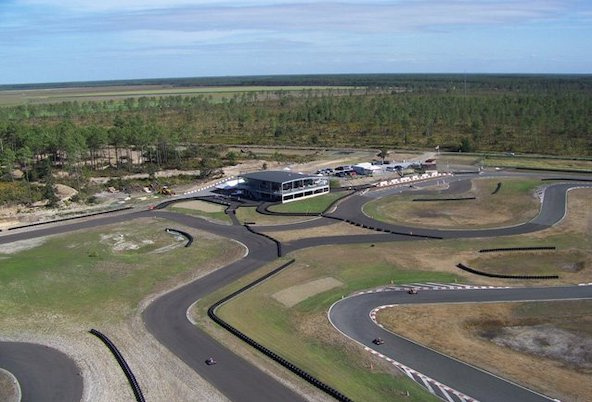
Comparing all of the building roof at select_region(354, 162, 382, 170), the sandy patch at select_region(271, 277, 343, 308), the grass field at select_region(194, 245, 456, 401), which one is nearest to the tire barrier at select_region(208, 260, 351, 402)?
the grass field at select_region(194, 245, 456, 401)

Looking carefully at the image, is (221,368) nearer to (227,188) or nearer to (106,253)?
(106,253)

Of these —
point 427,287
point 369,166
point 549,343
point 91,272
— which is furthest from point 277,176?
point 549,343

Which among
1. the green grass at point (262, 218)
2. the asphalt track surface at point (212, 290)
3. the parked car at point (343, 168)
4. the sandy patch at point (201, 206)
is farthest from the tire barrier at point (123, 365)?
the parked car at point (343, 168)

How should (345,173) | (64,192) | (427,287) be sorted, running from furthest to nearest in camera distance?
(345,173) → (64,192) → (427,287)

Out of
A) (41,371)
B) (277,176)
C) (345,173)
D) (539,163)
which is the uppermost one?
(277,176)

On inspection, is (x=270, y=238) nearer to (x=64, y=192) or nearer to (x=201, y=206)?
(x=201, y=206)

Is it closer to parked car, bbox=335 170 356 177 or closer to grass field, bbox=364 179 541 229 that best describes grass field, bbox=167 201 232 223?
grass field, bbox=364 179 541 229

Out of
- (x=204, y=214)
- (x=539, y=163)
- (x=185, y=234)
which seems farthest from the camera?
(x=539, y=163)
